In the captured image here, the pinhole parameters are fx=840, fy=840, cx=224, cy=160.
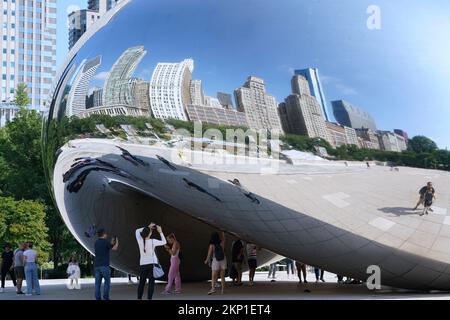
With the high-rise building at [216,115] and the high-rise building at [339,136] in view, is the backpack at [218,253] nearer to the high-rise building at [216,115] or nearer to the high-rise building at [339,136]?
the high-rise building at [216,115]

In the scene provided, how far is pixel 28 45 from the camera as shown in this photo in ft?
504

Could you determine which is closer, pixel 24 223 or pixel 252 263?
pixel 252 263

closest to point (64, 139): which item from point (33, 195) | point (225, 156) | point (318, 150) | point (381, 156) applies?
point (225, 156)

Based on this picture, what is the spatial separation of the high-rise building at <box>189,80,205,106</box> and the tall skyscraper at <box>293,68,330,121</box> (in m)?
1.43

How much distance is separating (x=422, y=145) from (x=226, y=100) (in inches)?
110

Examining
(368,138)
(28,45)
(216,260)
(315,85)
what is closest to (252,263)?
(216,260)

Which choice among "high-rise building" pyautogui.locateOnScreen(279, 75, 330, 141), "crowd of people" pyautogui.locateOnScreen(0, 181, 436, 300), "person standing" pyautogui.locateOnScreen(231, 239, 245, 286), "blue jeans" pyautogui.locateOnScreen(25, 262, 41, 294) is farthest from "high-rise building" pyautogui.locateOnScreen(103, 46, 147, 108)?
"blue jeans" pyautogui.locateOnScreen(25, 262, 41, 294)

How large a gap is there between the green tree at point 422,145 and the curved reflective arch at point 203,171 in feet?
1.01

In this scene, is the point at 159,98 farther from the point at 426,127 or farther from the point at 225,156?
the point at 426,127

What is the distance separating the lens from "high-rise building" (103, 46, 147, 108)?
1273 centimetres

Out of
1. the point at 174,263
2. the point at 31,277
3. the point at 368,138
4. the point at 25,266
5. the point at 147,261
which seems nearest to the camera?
the point at 368,138

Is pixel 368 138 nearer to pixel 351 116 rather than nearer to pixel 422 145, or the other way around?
pixel 351 116

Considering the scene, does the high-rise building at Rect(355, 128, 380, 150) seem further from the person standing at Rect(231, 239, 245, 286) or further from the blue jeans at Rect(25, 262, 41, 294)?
the blue jeans at Rect(25, 262, 41, 294)
